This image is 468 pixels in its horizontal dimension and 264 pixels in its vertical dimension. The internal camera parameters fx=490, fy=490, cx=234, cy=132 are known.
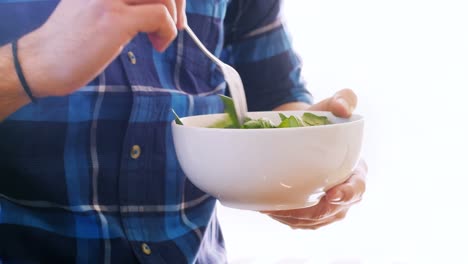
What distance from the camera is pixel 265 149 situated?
1.30 feet

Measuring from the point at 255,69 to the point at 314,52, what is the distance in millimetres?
357

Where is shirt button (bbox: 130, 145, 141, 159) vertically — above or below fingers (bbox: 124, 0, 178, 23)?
below

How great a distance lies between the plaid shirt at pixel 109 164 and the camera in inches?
21.3

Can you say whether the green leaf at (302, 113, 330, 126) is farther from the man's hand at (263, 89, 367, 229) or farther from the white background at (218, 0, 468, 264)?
the white background at (218, 0, 468, 264)

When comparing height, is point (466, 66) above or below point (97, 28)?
below

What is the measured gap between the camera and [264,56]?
805 millimetres

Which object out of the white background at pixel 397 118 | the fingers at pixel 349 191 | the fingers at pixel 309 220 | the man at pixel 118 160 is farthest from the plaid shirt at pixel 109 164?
the white background at pixel 397 118

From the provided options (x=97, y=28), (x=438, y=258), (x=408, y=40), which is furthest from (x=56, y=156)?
(x=438, y=258)

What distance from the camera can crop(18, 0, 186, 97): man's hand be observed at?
387mm

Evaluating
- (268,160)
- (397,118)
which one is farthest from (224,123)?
(397,118)

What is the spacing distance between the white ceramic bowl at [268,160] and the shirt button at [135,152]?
155 mm

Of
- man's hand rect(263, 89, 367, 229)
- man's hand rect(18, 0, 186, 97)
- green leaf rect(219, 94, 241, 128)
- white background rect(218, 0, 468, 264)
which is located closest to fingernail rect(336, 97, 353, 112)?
man's hand rect(263, 89, 367, 229)

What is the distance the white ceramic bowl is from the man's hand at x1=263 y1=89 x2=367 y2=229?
0.08 m

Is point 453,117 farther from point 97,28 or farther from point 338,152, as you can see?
point 97,28
